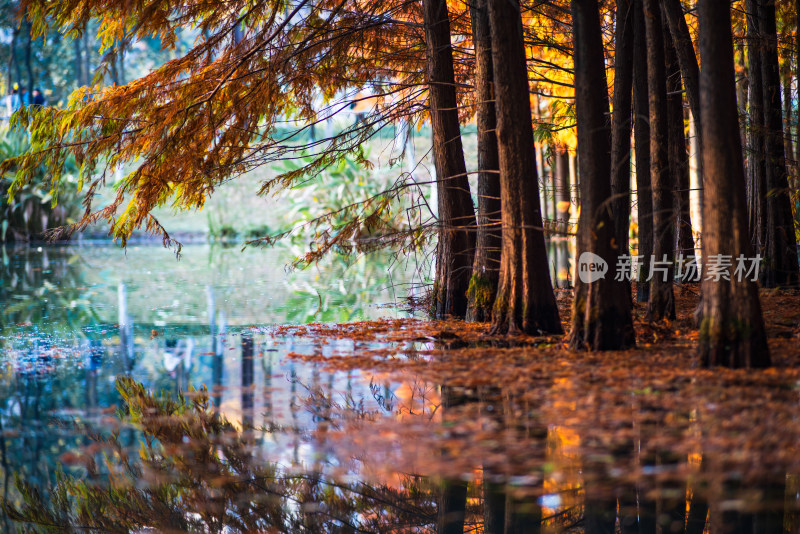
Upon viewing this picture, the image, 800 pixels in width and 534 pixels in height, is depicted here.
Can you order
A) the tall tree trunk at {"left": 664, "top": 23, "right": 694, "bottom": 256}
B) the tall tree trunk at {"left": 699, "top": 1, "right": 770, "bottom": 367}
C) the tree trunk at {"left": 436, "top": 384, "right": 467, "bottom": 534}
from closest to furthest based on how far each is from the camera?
the tree trunk at {"left": 436, "top": 384, "right": 467, "bottom": 534} < the tall tree trunk at {"left": 699, "top": 1, "right": 770, "bottom": 367} < the tall tree trunk at {"left": 664, "top": 23, "right": 694, "bottom": 256}

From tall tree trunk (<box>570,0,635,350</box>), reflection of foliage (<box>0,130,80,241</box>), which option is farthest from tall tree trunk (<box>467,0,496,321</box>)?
reflection of foliage (<box>0,130,80,241</box>)

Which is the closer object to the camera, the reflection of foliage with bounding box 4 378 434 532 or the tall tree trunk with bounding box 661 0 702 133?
the reflection of foliage with bounding box 4 378 434 532

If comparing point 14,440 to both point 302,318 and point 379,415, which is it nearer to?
point 379,415

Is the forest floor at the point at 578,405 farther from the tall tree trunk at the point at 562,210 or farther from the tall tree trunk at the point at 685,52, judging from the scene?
the tall tree trunk at the point at 562,210

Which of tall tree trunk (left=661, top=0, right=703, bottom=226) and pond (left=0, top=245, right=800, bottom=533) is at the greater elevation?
tall tree trunk (left=661, top=0, right=703, bottom=226)

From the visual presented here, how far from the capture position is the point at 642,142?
8.40m

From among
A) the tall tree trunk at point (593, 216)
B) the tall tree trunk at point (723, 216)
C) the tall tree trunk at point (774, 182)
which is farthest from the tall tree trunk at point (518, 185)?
the tall tree trunk at point (774, 182)

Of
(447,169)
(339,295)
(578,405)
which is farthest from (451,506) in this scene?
(339,295)

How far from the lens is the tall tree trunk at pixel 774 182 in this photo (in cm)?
984

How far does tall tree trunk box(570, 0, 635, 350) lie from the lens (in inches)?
247

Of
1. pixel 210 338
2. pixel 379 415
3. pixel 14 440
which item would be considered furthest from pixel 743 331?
pixel 210 338

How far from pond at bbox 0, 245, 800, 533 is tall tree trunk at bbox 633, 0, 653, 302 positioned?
1.21 m

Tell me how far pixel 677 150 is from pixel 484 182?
89.4 inches

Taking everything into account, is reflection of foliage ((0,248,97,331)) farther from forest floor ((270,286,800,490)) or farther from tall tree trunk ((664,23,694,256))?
tall tree trunk ((664,23,694,256))
